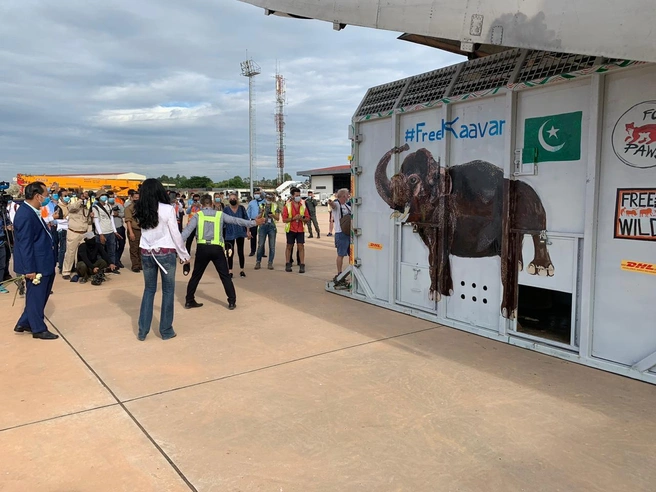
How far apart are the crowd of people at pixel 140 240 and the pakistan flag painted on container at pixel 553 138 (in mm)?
3594

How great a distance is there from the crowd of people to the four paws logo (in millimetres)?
4360

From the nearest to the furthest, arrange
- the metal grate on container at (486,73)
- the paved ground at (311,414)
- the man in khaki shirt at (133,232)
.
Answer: the paved ground at (311,414), the metal grate on container at (486,73), the man in khaki shirt at (133,232)

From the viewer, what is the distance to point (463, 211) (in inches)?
225

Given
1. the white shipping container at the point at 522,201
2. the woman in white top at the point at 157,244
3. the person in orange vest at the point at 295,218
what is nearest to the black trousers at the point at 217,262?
the woman in white top at the point at 157,244

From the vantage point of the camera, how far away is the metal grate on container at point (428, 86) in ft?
19.4

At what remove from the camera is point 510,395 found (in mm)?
3998

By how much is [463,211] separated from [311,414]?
A: 3207mm

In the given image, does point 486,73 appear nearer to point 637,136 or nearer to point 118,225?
point 637,136

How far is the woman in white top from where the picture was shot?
536 cm

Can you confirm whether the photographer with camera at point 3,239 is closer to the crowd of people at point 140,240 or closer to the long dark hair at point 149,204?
the crowd of people at point 140,240

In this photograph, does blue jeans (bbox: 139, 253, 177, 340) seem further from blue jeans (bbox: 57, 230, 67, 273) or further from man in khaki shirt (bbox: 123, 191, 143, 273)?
blue jeans (bbox: 57, 230, 67, 273)

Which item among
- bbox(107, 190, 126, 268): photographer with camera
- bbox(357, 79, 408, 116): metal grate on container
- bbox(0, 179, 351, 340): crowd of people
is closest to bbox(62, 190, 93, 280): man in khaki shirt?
bbox(0, 179, 351, 340): crowd of people

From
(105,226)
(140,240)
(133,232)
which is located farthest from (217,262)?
(133,232)

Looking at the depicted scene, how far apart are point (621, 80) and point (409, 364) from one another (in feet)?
10.7
